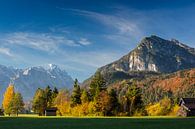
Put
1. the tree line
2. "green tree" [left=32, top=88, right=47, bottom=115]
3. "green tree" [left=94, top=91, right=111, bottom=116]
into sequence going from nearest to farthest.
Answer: "green tree" [left=94, top=91, right=111, bottom=116]
the tree line
"green tree" [left=32, top=88, right=47, bottom=115]

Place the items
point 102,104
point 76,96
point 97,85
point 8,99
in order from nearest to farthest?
point 102,104 < point 97,85 < point 76,96 < point 8,99

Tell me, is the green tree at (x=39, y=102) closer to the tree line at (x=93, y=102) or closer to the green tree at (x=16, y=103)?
the tree line at (x=93, y=102)

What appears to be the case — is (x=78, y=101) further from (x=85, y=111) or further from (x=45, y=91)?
(x=45, y=91)

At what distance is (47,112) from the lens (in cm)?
15762

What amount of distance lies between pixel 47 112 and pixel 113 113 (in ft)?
100

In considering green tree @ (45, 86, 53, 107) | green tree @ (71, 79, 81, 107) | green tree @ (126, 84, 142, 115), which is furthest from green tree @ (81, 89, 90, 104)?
green tree @ (45, 86, 53, 107)

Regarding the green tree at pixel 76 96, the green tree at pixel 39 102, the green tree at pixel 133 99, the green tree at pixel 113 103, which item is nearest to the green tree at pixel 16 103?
the green tree at pixel 39 102
